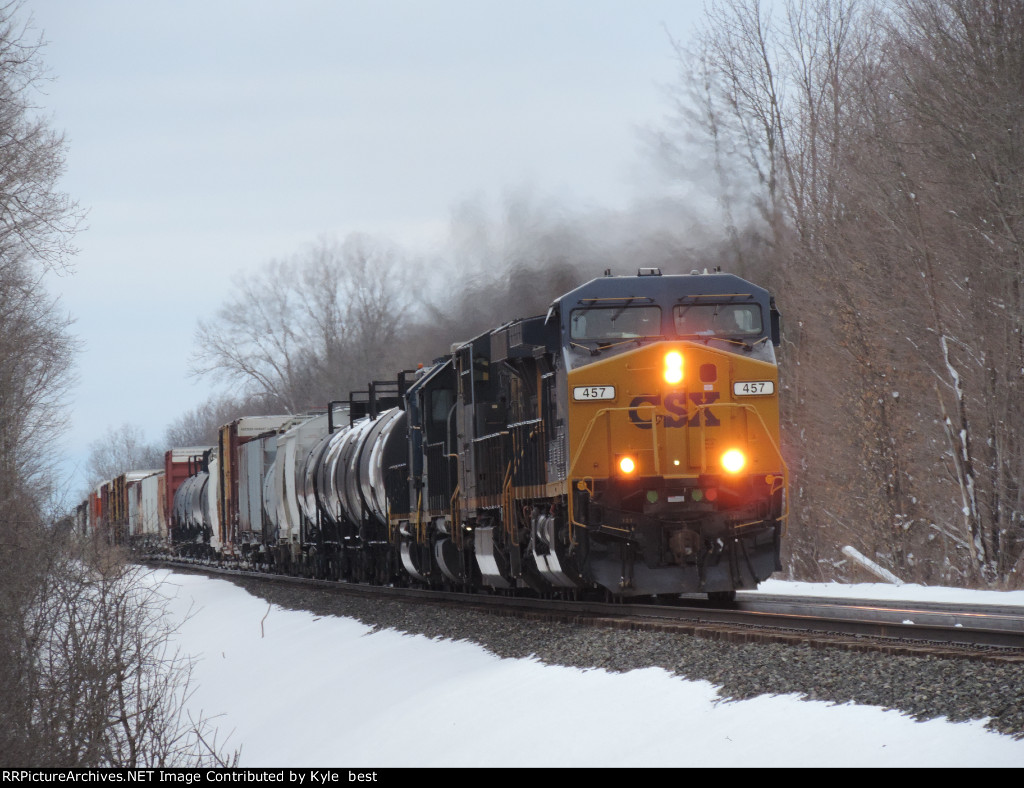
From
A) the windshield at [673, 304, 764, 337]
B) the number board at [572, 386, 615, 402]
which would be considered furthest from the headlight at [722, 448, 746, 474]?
the number board at [572, 386, 615, 402]

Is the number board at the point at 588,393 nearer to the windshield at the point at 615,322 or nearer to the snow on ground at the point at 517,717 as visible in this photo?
the windshield at the point at 615,322

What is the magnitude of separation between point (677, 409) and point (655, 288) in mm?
1400

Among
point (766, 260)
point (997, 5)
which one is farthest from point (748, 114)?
point (997, 5)

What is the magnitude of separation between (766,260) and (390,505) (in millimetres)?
10988

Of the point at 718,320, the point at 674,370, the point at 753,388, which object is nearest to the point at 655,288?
the point at 718,320

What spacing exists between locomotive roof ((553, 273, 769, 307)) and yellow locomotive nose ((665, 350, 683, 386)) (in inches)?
31.3

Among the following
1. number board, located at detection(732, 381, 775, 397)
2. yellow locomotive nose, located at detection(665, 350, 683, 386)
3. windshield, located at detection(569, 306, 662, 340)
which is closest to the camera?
yellow locomotive nose, located at detection(665, 350, 683, 386)

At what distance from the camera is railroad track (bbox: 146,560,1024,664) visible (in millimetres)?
9000

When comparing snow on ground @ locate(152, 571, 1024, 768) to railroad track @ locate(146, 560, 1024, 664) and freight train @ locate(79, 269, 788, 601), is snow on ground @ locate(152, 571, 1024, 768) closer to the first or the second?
railroad track @ locate(146, 560, 1024, 664)

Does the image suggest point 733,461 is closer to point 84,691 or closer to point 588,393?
point 588,393

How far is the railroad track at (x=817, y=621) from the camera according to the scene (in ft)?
29.5

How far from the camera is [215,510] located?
40.1 metres

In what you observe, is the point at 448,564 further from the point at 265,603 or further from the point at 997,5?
the point at 997,5

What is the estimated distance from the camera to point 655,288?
45.9 ft
